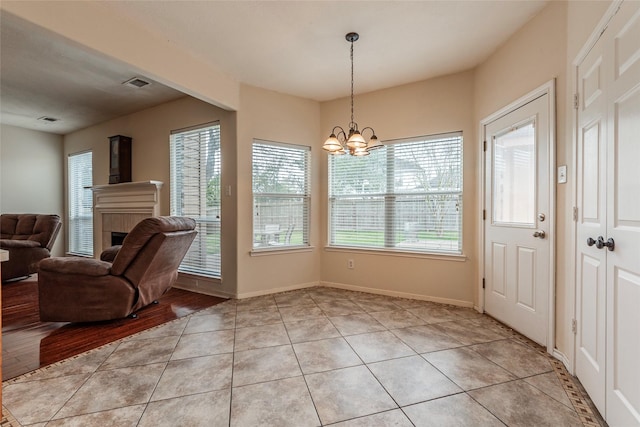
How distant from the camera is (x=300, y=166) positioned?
4195 mm

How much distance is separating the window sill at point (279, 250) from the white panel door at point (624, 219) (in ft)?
10.5

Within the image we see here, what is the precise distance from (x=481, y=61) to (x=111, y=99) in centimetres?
491

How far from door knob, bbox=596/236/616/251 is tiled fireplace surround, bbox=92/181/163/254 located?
4772mm

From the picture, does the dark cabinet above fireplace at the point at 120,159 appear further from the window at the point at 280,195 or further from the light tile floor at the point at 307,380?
the light tile floor at the point at 307,380

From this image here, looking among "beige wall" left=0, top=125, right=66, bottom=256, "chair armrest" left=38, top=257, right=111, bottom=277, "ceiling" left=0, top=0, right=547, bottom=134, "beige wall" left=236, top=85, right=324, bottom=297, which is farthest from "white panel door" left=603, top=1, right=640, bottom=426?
"beige wall" left=0, top=125, right=66, bottom=256

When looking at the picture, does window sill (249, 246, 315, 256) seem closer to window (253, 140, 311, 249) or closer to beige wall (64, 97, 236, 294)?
window (253, 140, 311, 249)

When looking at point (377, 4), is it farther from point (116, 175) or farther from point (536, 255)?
point (116, 175)

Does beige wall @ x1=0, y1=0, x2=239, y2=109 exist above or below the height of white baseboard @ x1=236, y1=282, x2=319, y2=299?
above

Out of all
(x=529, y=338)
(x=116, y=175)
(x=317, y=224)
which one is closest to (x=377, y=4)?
(x=317, y=224)

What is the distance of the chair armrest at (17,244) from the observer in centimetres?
436

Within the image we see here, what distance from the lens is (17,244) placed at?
14.6ft

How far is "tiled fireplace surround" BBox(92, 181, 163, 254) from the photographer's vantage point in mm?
4418

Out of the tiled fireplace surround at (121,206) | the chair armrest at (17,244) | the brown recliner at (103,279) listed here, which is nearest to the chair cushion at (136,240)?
the brown recliner at (103,279)

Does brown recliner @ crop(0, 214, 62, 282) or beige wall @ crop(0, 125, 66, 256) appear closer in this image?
brown recliner @ crop(0, 214, 62, 282)
